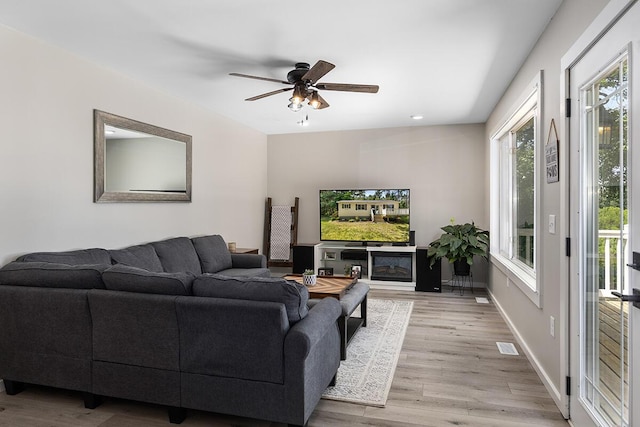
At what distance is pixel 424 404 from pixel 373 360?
2.43 ft

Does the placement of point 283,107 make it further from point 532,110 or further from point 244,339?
point 244,339

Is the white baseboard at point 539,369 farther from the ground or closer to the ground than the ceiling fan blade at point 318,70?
closer to the ground

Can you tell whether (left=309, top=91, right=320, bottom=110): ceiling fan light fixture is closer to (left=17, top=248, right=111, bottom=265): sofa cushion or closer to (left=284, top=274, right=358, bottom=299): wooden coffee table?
(left=284, top=274, right=358, bottom=299): wooden coffee table

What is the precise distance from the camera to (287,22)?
2.78 m

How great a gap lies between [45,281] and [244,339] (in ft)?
4.57

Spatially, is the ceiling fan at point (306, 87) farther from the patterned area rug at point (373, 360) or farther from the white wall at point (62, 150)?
the patterned area rug at point (373, 360)

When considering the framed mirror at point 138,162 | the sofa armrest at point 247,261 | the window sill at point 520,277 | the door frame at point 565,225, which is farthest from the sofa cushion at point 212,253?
the door frame at point 565,225

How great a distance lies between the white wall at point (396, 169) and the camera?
6.14 m

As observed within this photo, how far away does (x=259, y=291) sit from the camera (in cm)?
212

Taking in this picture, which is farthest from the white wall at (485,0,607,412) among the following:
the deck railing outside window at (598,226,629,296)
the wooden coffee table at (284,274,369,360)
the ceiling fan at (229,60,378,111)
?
the wooden coffee table at (284,274,369,360)

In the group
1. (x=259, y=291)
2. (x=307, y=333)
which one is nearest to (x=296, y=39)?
(x=259, y=291)

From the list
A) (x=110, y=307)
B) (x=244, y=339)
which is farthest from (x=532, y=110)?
(x=110, y=307)

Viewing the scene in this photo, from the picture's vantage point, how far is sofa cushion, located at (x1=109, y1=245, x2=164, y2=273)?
350 centimetres

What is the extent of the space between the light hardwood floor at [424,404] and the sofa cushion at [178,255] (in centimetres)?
154
